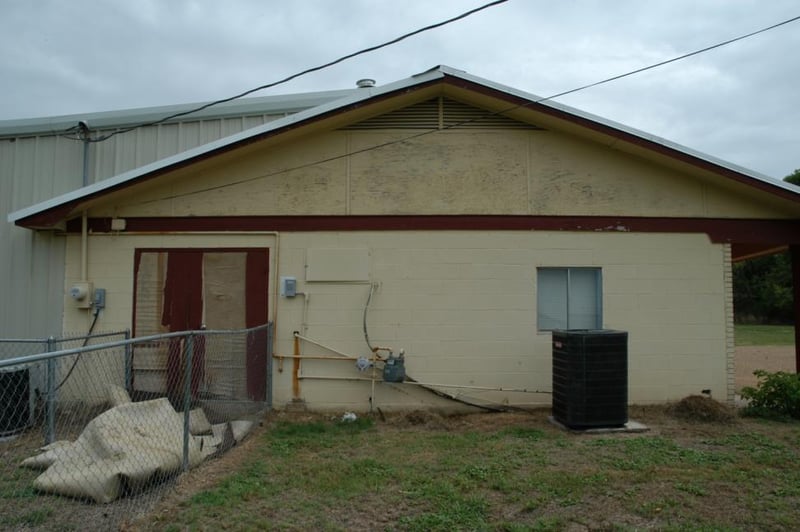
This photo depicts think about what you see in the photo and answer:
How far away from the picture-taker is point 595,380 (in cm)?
764

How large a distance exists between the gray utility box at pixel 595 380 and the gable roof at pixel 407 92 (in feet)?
9.13

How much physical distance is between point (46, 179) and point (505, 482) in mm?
9480

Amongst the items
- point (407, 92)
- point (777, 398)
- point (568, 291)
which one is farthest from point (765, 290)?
point (407, 92)

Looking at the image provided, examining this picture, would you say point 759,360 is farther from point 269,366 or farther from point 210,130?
point 210,130

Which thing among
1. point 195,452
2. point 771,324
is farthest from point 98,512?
point 771,324

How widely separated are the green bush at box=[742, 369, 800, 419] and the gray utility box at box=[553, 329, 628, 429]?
89.5 inches

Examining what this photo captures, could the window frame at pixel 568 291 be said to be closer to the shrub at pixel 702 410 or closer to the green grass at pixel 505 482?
the shrub at pixel 702 410

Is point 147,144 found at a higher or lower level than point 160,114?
lower

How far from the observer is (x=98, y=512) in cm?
470

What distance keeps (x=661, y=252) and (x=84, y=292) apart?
329 inches

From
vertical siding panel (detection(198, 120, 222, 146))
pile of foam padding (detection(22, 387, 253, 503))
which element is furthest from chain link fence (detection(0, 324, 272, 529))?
vertical siding panel (detection(198, 120, 222, 146))

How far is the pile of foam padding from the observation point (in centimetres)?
489

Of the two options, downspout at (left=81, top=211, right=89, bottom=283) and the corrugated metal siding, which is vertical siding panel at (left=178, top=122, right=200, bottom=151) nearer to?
the corrugated metal siding

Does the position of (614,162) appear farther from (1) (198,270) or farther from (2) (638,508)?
(1) (198,270)
